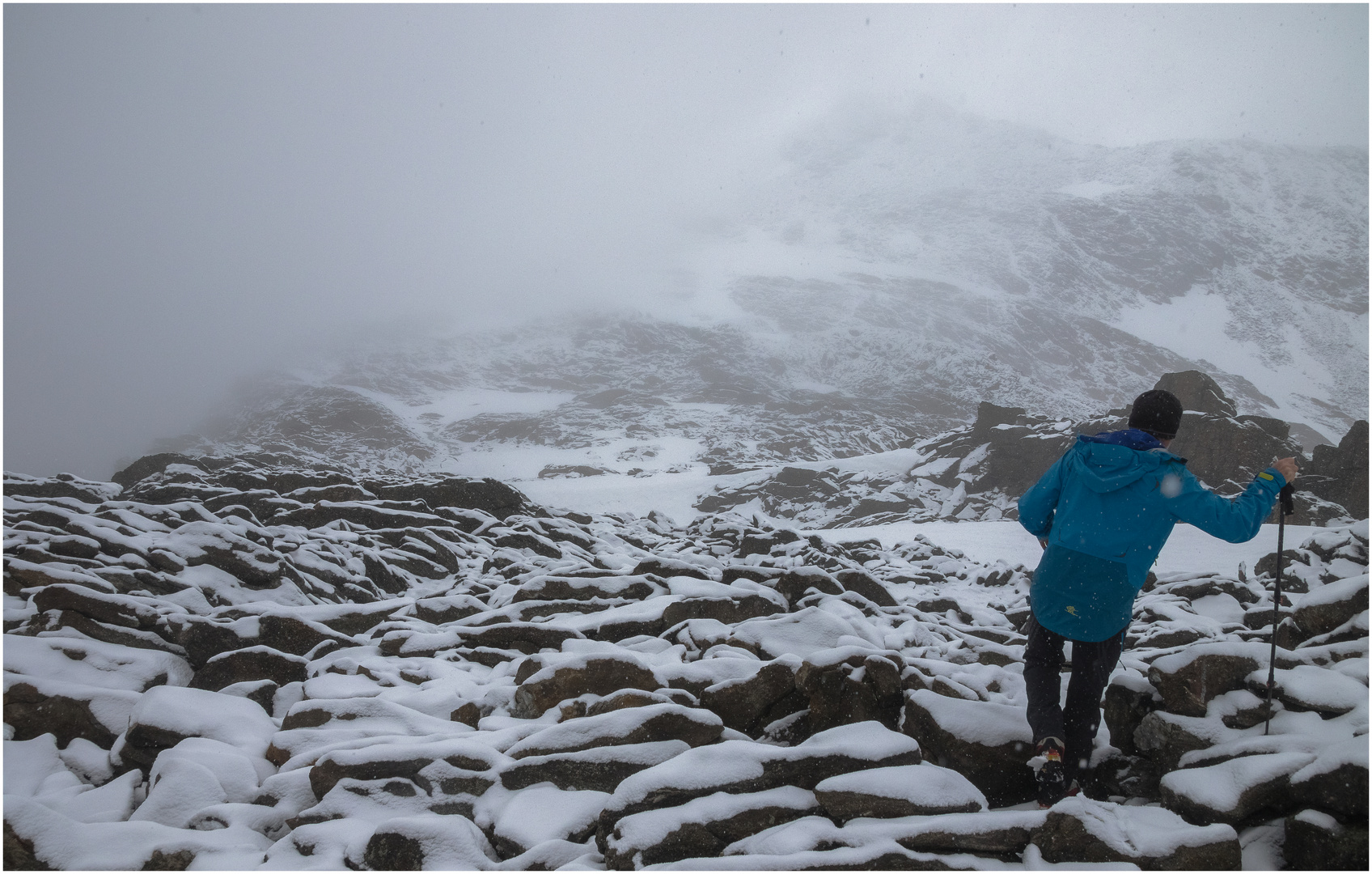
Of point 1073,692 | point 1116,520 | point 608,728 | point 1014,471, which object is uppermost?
point 1116,520

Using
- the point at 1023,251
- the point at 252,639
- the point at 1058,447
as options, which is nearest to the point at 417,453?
the point at 1058,447

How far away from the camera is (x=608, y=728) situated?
3973 mm

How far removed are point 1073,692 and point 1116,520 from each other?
3.32ft

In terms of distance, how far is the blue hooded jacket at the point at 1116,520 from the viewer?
3.20 metres

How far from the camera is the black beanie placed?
3.44m

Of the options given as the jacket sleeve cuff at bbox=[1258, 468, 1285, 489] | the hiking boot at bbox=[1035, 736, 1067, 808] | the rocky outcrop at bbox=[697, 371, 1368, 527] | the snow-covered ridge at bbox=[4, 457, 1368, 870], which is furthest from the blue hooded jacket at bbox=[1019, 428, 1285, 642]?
the rocky outcrop at bbox=[697, 371, 1368, 527]

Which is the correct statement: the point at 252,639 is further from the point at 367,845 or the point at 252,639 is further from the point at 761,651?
the point at 761,651

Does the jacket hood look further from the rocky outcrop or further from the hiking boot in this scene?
the rocky outcrop

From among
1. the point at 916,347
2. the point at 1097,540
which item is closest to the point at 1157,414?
the point at 1097,540

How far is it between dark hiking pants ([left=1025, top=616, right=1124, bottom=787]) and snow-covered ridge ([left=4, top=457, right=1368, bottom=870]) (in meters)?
0.24

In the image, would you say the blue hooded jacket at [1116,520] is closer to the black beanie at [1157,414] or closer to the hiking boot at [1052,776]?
the black beanie at [1157,414]

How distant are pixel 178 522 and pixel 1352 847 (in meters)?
13.0

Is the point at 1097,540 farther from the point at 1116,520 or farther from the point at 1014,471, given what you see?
the point at 1014,471

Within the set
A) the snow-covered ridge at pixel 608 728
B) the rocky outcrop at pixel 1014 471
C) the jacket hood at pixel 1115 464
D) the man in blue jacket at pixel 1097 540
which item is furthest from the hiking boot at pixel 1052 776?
the rocky outcrop at pixel 1014 471
